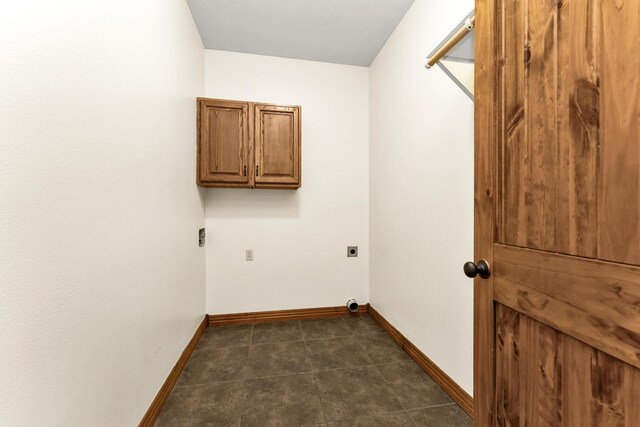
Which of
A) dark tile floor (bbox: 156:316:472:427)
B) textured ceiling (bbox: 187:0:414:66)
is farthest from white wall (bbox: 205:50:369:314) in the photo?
dark tile floor (bbox: 156:316:472:427)

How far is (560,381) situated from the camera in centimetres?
66

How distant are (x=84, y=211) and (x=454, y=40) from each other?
1545mm

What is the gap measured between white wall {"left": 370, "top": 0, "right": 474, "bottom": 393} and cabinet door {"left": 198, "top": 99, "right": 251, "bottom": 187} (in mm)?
1284

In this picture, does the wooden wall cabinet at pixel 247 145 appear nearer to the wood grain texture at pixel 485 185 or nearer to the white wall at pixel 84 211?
the white wall at pixel 84 211

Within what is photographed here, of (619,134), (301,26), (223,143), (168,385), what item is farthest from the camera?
(223,143)

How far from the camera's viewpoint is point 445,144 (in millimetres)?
1595

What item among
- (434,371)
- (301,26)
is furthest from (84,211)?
(301,26)

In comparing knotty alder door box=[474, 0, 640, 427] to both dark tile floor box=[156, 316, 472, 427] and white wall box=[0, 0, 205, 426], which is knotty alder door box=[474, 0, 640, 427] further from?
white wall box=[0, 0, 205, 426]

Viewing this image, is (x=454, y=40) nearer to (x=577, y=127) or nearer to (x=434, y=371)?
(x=577, y=127)

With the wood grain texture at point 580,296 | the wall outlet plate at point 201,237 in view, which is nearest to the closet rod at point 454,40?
the wood grain texture at point 580,296

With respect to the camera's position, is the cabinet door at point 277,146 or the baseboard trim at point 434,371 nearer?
the baseboard trim at point 434,371

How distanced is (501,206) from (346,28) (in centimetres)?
207

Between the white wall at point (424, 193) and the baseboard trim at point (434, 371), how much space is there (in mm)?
42

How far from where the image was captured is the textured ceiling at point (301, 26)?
6.40 feet
